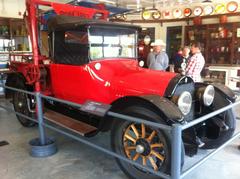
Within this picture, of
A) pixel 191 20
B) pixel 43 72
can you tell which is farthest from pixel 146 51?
pixel 43 72

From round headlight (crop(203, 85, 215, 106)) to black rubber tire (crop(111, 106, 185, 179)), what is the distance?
875mm

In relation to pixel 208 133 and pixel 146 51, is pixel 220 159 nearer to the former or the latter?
pixel 208 133

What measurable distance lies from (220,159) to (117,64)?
195 centimetres

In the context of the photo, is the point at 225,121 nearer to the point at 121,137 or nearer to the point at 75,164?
the point at 121,137

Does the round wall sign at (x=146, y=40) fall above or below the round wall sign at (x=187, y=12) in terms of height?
below

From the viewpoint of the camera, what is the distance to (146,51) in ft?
34.8

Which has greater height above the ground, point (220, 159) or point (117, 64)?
point (117, 64)

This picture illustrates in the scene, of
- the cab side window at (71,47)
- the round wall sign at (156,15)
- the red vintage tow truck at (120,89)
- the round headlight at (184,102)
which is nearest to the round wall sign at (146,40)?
the round wall sign at (156,15)

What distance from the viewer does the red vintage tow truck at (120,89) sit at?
2576mm

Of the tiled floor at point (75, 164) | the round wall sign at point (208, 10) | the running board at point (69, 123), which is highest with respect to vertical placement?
the round wall sign at point (208, 10)

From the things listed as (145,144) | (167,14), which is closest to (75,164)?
(145,144)

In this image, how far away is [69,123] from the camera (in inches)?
136

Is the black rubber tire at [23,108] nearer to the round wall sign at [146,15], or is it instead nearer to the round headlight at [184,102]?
the round headlight at [184,102]

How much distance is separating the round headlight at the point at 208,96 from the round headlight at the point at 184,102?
332 millimetres
